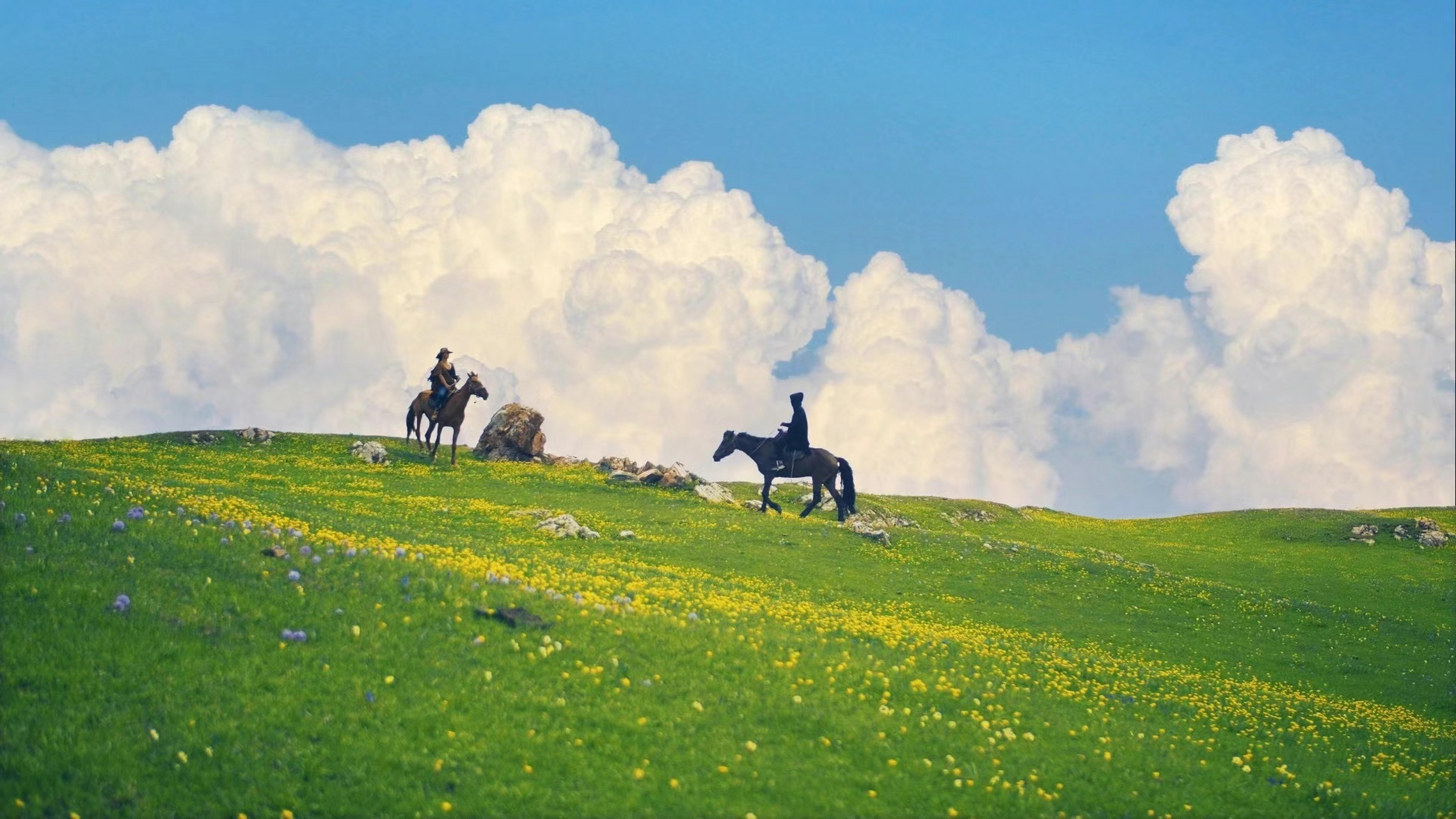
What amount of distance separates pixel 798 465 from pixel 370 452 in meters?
26.6

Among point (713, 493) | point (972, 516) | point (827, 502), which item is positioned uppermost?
point (972, 516)

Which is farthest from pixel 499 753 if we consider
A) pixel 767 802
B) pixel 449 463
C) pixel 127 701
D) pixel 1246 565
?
pixel 1246 565

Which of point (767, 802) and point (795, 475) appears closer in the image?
point (767, 802)

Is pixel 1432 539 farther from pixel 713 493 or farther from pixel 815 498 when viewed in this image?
pixel 713 493

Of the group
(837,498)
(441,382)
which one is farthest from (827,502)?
(441,382)

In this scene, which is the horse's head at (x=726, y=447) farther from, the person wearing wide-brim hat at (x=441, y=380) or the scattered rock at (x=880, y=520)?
the person wearing wide-brim hat at (x=441, y=380)

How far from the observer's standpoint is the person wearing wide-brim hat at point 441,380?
2479 inches

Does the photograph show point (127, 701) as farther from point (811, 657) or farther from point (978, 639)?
point (978, 639)

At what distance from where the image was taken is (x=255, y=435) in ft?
222

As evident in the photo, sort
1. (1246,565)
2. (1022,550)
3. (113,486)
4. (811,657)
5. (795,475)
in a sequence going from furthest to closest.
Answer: (1246,565) < (795,475) < (1022,550) < (113,486) < (811,657)

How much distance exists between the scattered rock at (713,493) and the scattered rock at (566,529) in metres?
16.5

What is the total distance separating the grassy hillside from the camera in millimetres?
14672

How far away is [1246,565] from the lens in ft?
206

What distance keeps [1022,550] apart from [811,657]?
31.2 meters
